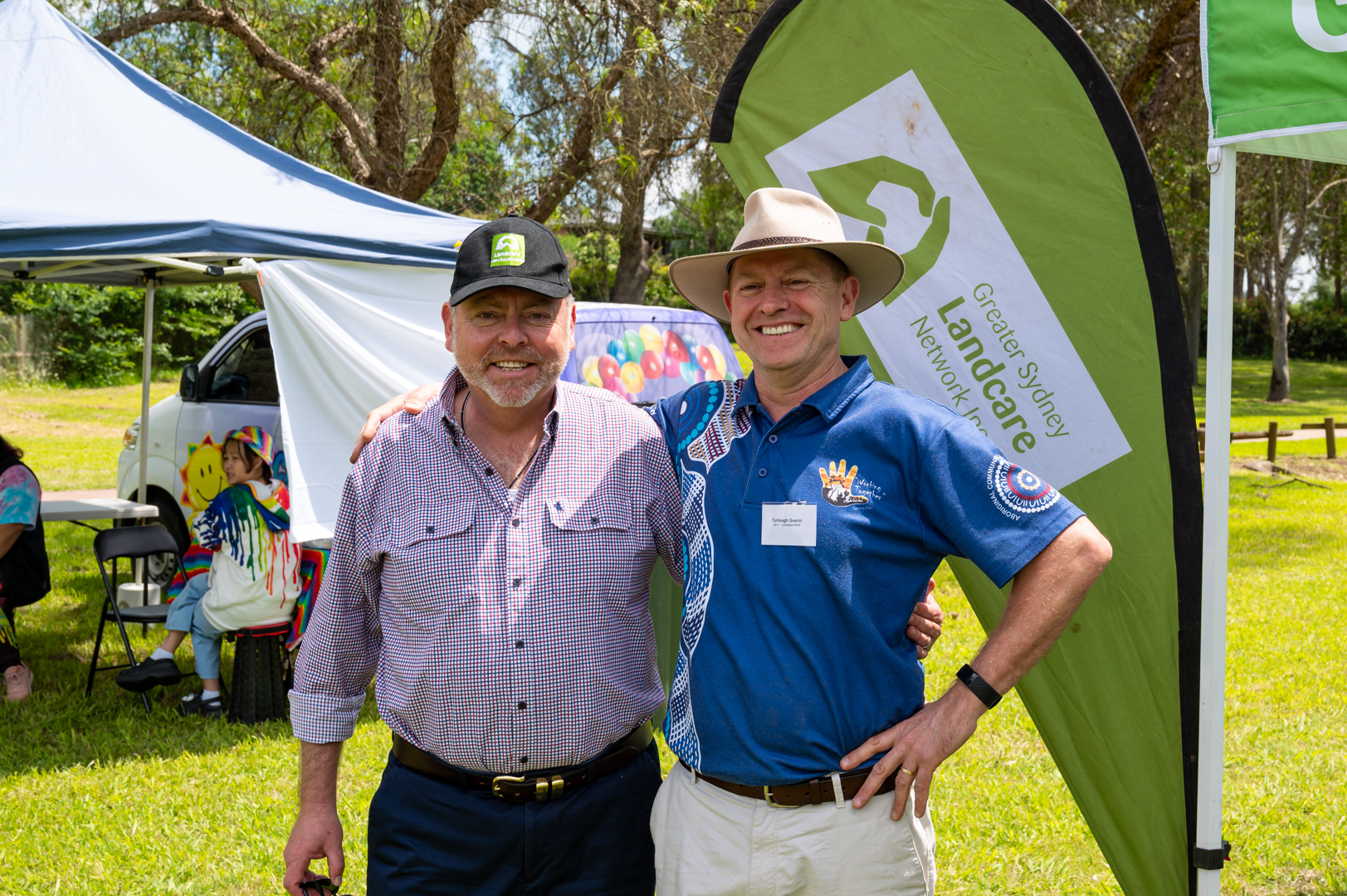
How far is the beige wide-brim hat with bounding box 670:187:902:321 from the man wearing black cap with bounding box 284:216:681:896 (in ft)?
1.26

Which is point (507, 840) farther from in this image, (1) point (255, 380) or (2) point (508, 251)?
(1) point (255, 380)

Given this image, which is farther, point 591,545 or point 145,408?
point 145,408

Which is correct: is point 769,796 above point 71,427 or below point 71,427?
below

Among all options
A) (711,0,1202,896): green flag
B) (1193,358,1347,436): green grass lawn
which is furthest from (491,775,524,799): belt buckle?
(1193,358,1347,436): green grass lawn

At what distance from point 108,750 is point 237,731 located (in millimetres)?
570

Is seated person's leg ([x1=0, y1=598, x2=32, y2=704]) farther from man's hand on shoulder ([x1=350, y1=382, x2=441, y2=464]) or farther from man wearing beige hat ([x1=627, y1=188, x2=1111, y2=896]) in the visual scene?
man wearing beige hat ([x1=627, y1=188, x2=1111, y2=896])

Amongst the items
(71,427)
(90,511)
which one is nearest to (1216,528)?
(90,511)

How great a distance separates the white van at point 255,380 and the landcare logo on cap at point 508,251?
4.36 meters

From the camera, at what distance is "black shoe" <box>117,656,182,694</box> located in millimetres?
5375

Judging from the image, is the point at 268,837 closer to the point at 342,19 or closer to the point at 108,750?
the point at 108,750

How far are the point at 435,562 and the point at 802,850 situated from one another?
0.92 meters

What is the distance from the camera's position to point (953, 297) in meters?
2.69

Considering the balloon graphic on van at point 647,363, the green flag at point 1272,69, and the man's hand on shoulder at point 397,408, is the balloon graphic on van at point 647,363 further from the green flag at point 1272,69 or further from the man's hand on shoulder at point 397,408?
the green flag at point 1272,69

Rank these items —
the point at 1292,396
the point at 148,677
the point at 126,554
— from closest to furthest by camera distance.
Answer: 1. the point at 148,677
2. the point at 126,554
3. the point at 1292,396
